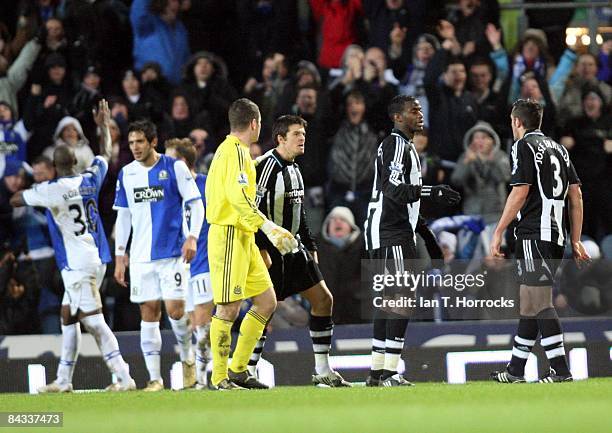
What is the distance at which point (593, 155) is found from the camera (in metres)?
13.7

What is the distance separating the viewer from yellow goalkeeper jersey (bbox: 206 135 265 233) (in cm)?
916

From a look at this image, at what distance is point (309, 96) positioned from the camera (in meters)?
14.0

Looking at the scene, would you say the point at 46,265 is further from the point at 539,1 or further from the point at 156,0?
the point at 539,1

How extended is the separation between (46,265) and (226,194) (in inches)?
183

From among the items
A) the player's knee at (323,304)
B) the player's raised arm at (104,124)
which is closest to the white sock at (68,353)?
the player's raised arm at (104,124)

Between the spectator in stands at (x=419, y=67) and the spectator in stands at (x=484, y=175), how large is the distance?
3.47 ft

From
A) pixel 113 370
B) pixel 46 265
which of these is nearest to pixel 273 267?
pixel 113 370

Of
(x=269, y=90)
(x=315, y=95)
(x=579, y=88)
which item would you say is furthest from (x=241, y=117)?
(x=579, y=88)

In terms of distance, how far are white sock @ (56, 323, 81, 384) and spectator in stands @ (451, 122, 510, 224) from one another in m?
4.44

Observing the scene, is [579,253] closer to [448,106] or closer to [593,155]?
[593,155]

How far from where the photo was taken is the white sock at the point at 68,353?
1097 cm

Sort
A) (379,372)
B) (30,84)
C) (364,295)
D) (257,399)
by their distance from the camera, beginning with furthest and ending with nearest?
(30,84), (364,295), (379,372), (257,399)

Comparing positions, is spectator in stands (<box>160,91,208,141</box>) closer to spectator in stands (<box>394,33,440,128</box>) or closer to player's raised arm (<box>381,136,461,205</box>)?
spectator in stands (<box>394,33,440,128</box>)

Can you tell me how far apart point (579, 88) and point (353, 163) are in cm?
265
